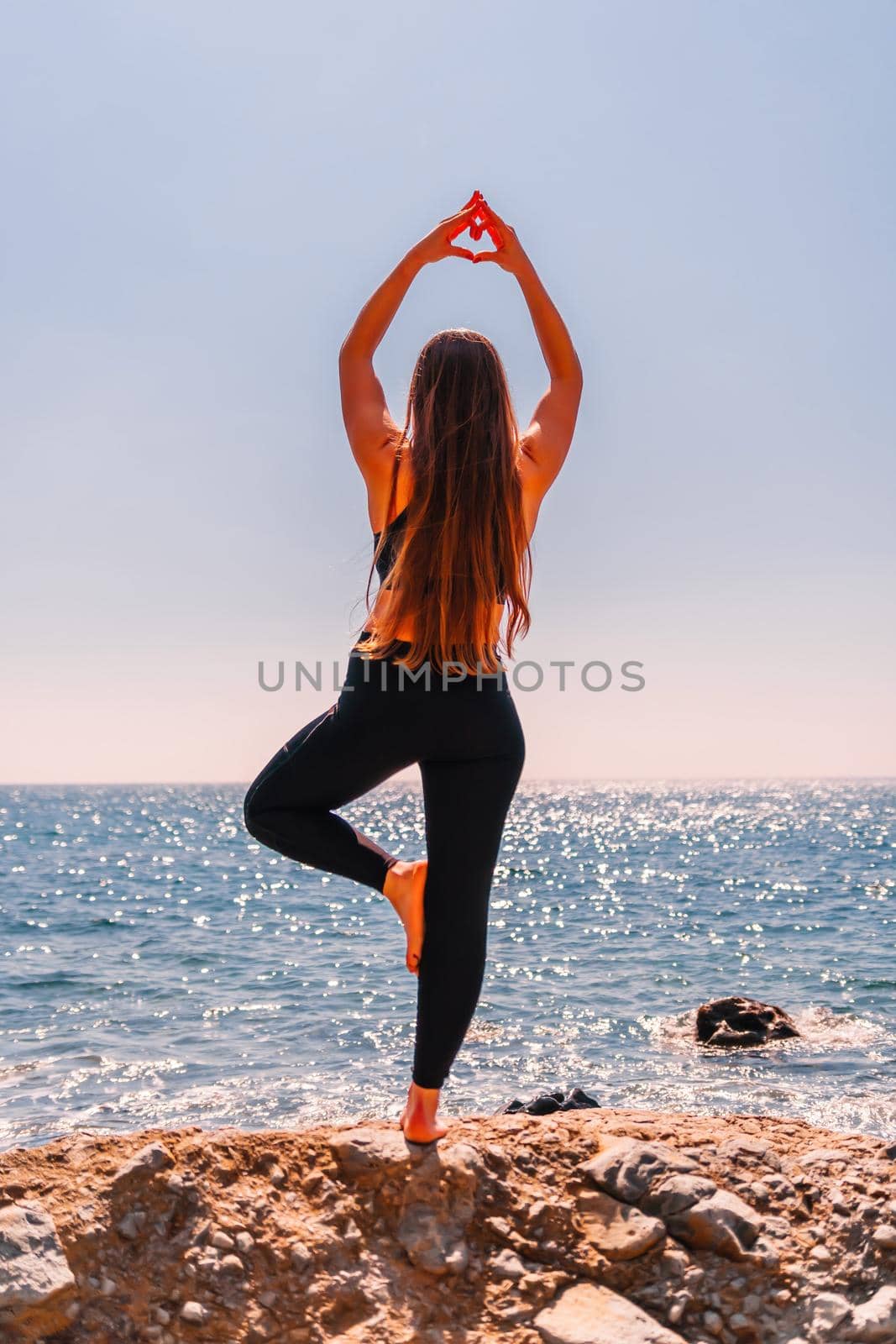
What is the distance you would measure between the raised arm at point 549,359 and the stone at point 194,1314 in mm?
2506

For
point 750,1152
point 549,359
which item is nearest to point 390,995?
point 750,1152

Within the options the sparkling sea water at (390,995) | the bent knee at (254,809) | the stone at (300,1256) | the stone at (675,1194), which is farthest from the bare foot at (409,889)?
the stone at (675,1194)

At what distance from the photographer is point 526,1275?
311 cm

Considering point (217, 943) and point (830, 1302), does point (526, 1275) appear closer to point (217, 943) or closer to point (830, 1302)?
point (830, 1302)

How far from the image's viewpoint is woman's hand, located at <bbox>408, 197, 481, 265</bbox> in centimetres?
359

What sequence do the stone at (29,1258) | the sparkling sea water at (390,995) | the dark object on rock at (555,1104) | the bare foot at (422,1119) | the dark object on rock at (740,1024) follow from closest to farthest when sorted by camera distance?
the stone at (29,1258) < the bare foot at (422,1119) < the dark object on rock at (555,1104) < the sparkling sea water at (390,995) < the dark object on rock at (740,1024)

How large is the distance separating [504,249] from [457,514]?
1.03m

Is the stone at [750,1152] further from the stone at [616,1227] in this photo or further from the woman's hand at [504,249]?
the woman's hand at [504,249]

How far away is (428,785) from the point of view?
3.34 metres

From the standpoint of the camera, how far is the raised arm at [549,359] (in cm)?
355

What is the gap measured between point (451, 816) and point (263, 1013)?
36.6ft

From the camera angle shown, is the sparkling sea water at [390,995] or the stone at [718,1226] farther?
the sparkling sea water at [390,995]

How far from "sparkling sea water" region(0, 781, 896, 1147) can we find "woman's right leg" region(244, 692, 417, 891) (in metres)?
0.33

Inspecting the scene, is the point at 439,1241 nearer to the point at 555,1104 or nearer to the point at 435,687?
the point at 435,687
